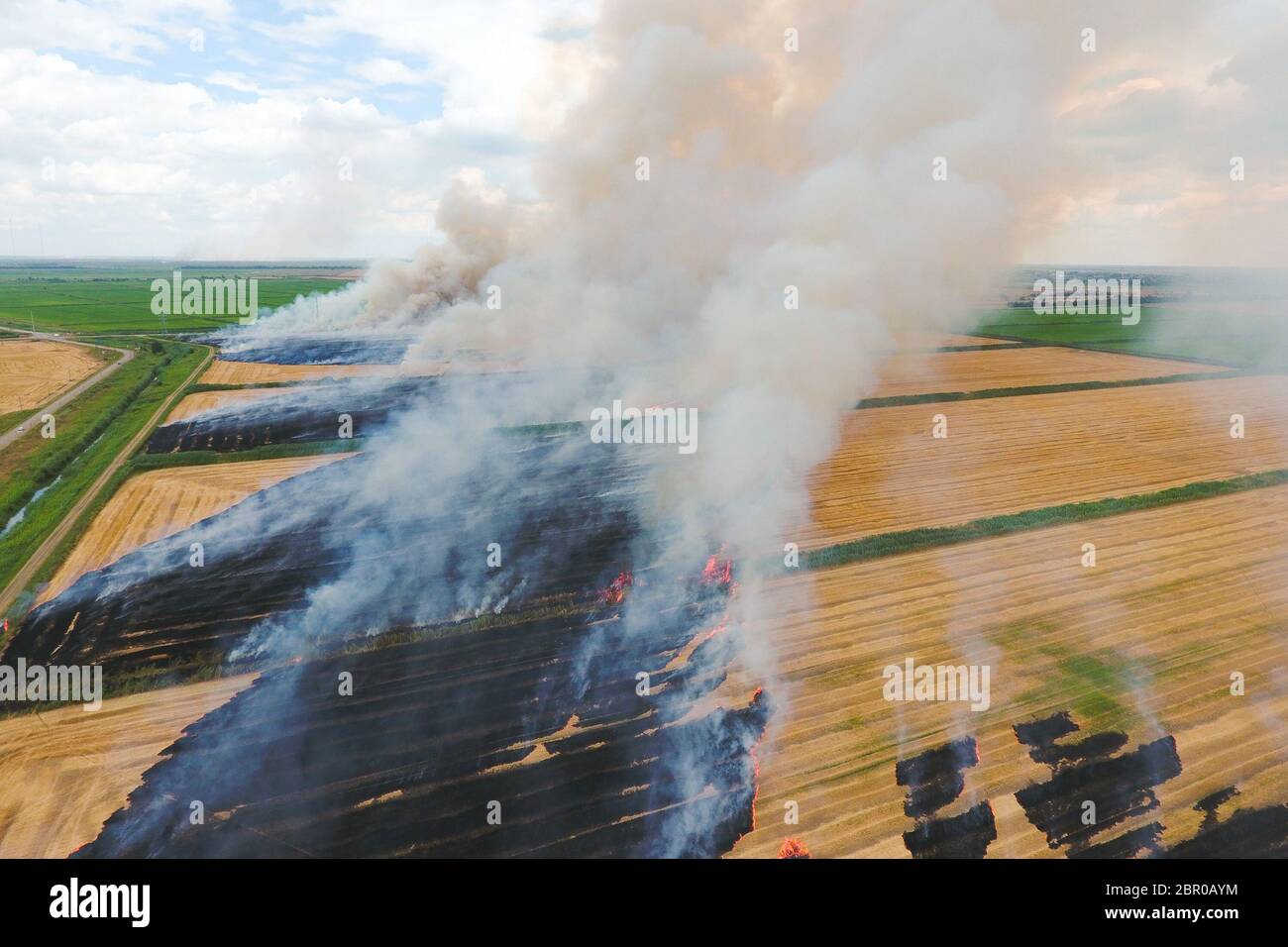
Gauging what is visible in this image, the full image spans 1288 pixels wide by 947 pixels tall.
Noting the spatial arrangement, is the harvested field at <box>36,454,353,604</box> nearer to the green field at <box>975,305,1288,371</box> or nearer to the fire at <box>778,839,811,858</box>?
the fire at <box>778,839,811,858</box>

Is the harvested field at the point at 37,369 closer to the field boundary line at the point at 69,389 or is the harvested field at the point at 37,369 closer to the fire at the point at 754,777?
the field boundary line at the point at 69,389

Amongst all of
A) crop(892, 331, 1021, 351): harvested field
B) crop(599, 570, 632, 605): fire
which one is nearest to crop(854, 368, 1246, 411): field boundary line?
crop(892, 331, 1021, 351): harvested field

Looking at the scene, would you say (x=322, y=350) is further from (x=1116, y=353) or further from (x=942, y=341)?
(x=1116, y=353)

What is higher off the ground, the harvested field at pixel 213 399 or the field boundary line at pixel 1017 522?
the harvested field at pixel 213 399

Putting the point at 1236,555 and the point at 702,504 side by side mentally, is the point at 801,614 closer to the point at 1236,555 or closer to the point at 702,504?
the point at 702,504

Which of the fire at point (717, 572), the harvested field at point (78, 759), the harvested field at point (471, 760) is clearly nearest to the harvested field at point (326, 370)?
the fire at point (717, 572)

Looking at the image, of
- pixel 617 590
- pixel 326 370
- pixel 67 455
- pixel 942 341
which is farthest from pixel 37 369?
pixel 942 341

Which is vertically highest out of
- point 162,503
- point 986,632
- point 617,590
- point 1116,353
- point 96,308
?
point 96,308
